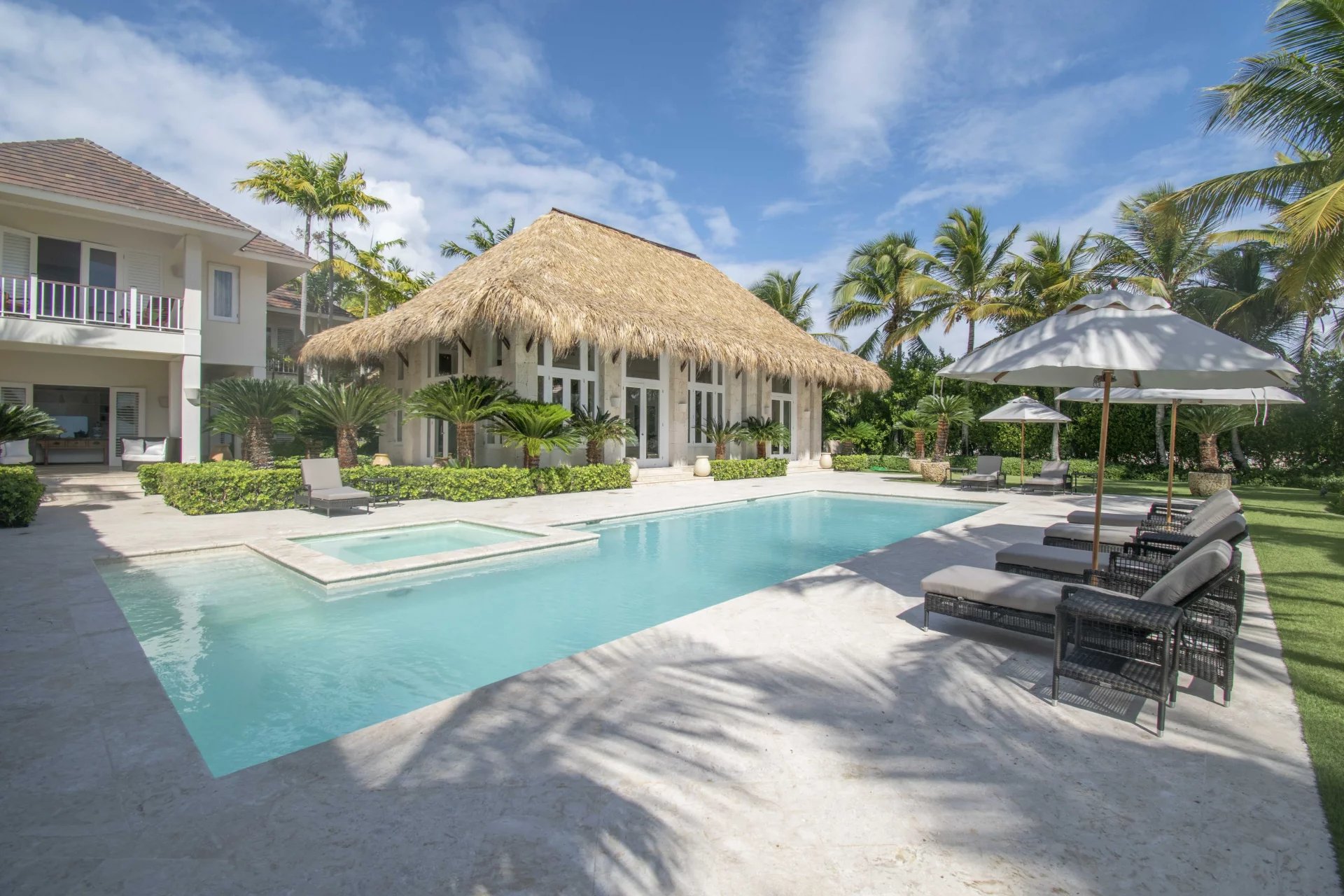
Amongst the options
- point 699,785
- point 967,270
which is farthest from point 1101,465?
point 967,270

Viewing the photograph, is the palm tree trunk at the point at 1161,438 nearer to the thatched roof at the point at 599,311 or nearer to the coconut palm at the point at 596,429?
the thatched roof at the point at 599,311

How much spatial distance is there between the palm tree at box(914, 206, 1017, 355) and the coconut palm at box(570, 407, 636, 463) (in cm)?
1354

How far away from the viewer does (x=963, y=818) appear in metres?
2.32

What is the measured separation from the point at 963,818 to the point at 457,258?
100 feet

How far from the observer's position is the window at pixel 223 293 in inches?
624

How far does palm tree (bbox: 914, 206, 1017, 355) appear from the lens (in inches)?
872

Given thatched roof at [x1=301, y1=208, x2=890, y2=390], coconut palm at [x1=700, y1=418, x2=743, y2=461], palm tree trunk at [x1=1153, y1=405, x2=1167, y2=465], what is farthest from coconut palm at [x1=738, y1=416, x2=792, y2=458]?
palm tree trunk at [x1=1153, y1=405, x2=1167, y2=465]

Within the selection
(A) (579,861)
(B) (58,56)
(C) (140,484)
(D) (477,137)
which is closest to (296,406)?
(C) (140,484)

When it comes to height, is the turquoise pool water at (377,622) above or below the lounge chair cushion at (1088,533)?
below

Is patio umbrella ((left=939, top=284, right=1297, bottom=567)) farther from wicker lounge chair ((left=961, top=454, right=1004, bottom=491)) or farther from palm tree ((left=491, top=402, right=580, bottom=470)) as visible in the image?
wicker lounge chair ((left=961, top=454, right=1004, bottom=491))

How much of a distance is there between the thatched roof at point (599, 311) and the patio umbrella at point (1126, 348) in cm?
987

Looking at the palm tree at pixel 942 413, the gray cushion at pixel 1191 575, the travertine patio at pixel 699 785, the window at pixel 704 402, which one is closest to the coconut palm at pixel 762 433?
the window at pixel 704 402

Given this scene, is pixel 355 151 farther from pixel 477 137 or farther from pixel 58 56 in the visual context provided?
pixel 58 56

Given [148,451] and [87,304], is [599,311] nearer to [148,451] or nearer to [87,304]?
[87,304]
